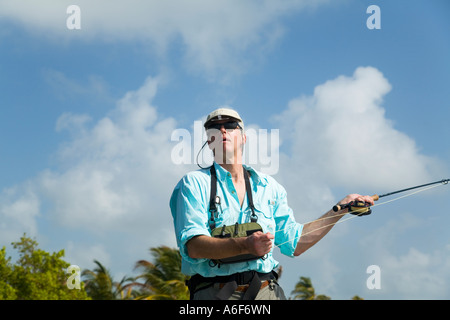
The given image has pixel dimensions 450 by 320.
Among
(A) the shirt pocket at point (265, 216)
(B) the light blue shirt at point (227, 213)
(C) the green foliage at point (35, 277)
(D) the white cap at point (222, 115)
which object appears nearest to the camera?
(B) the light blue shirt at point (227, 213)

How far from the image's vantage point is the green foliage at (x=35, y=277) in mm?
28156

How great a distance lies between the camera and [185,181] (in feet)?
12.9

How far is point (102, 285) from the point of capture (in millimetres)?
36625

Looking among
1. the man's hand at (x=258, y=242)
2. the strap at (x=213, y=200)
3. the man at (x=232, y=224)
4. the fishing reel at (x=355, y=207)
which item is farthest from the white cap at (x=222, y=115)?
the man's hand at (x=258, y=242)

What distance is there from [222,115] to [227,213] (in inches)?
33.0

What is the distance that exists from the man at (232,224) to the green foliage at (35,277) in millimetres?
26035

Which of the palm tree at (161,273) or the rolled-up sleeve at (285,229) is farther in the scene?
the palm tree at (161,273)

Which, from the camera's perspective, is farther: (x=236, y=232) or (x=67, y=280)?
A: (x=67, y=280)

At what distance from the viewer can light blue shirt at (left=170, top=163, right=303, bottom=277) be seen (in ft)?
12.1

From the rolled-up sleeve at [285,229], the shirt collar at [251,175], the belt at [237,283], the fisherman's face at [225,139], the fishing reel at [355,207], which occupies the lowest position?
the belt at [237,283]

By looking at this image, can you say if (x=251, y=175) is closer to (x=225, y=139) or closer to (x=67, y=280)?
(x=225, y=139)

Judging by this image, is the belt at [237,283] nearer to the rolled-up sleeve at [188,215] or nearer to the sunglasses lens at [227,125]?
the rolled-up sleeve at [188,215]

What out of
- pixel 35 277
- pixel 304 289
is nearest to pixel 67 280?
pixel 35 277
